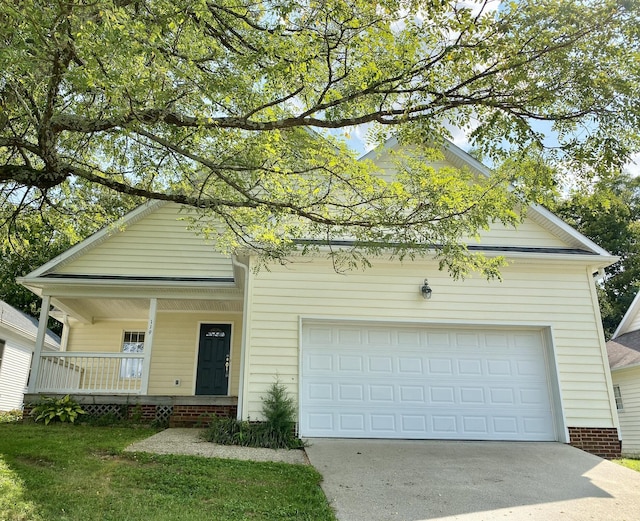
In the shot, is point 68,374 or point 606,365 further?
point 68,374

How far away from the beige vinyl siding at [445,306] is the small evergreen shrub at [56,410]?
177 inches

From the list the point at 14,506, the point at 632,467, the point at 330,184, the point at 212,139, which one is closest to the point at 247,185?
the point at 212,139

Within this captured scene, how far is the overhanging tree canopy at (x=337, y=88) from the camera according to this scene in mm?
4777

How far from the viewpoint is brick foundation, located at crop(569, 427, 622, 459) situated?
850 cm

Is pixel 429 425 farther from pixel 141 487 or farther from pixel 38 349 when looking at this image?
pixel 38 349

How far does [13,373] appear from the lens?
57.9ft

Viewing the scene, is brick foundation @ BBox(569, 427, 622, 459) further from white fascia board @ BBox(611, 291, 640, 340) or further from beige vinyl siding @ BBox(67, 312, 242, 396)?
white fascia board @ BBox(611, 291, 640, 340)

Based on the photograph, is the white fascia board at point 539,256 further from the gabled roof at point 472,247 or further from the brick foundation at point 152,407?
the brick foundation at point 152,407

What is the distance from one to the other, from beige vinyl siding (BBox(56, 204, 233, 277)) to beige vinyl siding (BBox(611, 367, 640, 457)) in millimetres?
13558

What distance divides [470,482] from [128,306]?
9578 millimetres

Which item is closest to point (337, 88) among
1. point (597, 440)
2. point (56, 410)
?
point (597, 440)

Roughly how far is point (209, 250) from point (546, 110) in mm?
8952

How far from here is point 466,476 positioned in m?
6.21

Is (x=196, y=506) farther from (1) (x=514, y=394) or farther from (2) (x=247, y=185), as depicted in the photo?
(1) (x=514, y=394)
